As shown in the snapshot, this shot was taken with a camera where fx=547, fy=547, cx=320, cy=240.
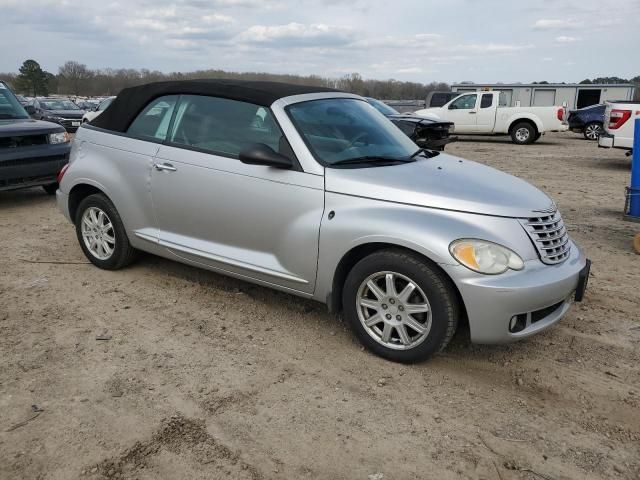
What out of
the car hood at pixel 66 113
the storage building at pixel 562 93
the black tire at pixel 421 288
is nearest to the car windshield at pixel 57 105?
the car hood at pixel 66 113

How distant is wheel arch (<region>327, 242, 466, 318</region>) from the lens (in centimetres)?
327

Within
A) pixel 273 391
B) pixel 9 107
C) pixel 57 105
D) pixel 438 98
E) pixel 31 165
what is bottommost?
pixel 273 391

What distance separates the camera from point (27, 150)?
7703mm

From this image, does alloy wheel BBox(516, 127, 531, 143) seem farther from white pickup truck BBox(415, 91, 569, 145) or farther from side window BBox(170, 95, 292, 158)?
side window BBox(170, 95, 292, 158)

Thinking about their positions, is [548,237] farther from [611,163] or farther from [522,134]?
[522,134]

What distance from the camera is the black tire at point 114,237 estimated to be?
4840mm

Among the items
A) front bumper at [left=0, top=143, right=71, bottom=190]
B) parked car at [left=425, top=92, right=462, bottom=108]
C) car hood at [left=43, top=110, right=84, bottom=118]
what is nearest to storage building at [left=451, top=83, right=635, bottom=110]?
parked car at [left=425, top=92, right=462, bottom=108]

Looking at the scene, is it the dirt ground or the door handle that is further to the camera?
the door handle

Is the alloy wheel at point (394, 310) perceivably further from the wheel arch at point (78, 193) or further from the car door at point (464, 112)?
the car door at point (464, 112)

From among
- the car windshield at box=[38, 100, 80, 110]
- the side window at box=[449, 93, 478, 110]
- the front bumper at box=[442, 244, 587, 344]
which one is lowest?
the front bumper at box=[442, 244, 587, 344]

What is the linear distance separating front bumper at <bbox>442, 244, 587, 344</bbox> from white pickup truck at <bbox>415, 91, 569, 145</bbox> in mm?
16435

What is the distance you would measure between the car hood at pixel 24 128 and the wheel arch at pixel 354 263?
→ 5.98 m

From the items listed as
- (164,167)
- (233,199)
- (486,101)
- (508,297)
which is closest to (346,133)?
(233,199)

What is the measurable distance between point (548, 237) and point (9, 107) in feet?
27.6
